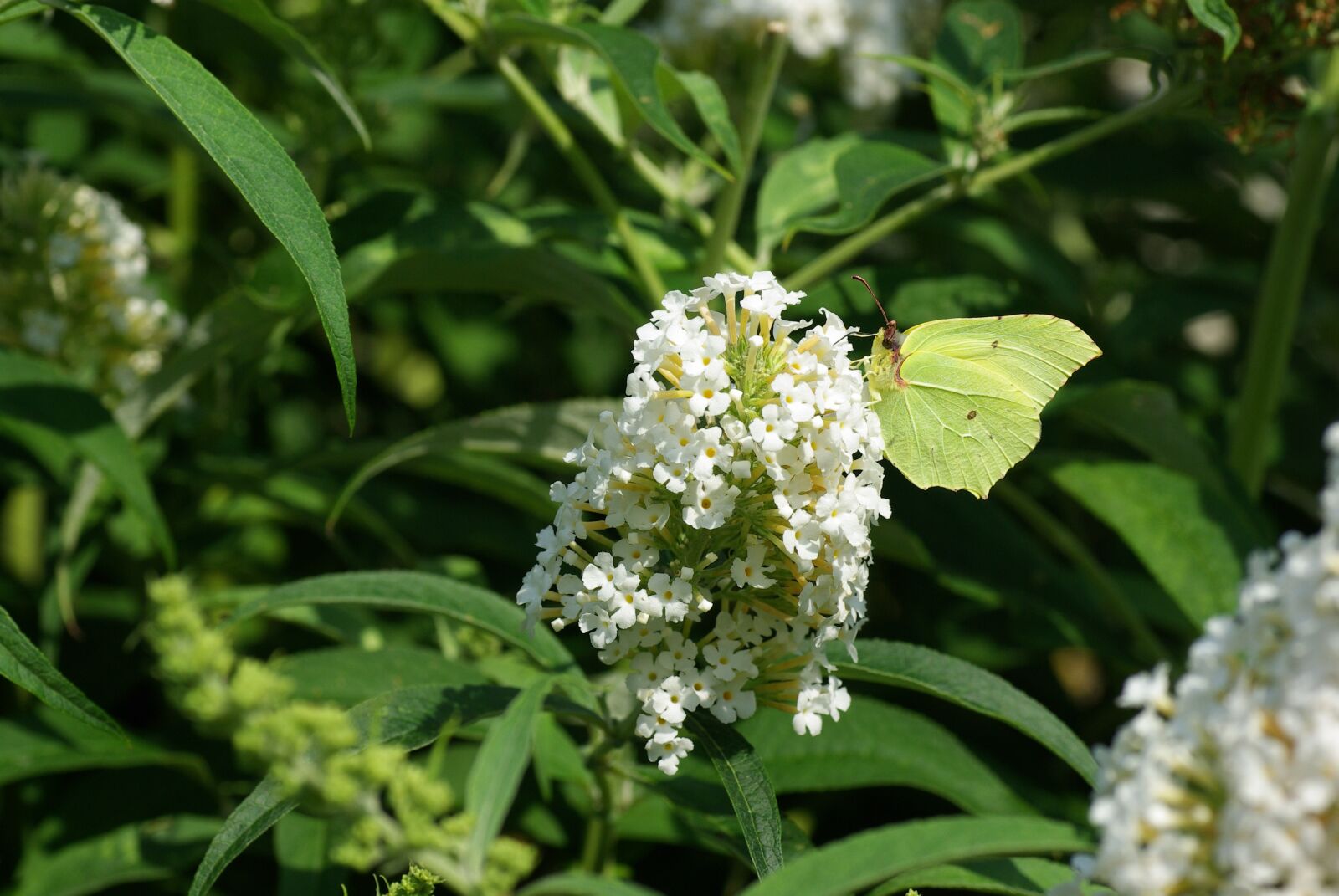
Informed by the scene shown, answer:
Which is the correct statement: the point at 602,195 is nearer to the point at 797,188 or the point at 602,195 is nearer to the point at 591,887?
the point at 797,188

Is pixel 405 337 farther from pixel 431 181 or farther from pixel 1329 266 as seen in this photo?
pixel 1329 266

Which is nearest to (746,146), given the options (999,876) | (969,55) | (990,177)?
(990,177)

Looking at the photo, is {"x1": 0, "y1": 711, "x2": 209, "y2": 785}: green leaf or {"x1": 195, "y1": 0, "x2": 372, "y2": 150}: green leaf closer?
{"x1": 195, "y1": 0, "x2": 372, "y2": 150}: green leaf

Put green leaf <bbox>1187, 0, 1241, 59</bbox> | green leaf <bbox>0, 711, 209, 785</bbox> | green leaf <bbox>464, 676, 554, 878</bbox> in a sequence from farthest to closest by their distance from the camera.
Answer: green leaf <bbox>0, 711, 209, 785</bbox>
green leaf <bbox>1187, 0, 1241, 59</bbox>
green leaf <bbox>464, 676, 554, 878</bbox>

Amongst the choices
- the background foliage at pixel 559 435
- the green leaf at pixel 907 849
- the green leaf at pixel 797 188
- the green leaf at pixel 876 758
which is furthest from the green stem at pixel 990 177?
the green leaf at pixel 907 849

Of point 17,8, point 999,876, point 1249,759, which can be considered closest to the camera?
point 1249,759

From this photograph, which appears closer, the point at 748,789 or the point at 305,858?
the point at 748,789

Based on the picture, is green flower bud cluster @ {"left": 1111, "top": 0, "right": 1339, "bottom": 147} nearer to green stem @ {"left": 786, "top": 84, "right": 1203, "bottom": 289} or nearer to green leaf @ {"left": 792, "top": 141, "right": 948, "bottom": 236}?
green stem @ {"left": 786, "top": 84, "right": 1203, "bottom": 289}

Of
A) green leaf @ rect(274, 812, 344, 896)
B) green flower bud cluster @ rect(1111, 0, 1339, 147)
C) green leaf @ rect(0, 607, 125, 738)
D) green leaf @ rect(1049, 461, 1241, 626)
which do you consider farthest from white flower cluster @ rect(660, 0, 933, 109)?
green leaf @ rect(0, 607, 125, 738)
